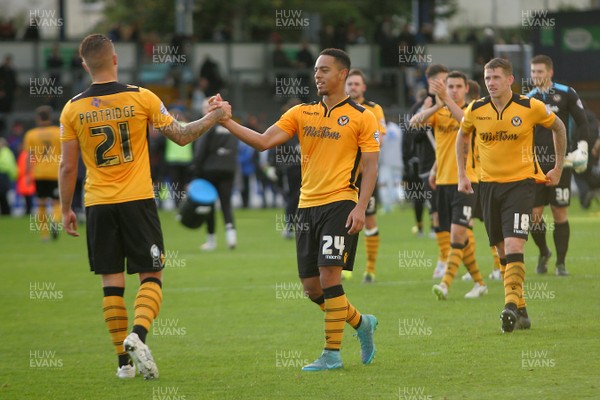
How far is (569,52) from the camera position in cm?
2861

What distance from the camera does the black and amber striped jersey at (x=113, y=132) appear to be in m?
8.13

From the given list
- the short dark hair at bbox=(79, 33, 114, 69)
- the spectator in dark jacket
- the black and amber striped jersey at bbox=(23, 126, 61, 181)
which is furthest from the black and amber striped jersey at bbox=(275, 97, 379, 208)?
the black and amber striped jersey at bbox=(23, 126, 61, 181)

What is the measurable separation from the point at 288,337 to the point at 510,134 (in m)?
2.67

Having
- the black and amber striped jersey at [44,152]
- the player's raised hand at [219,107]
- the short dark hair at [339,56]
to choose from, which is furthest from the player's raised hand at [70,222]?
the black and amber striped jersey at [44,152]

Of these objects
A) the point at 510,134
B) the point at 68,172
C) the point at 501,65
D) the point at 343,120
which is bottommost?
the point at 68,172

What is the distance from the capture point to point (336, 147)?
8383mm

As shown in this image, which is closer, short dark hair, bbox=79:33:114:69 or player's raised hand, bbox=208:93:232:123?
short dark hair, bbox=79:33:114:69

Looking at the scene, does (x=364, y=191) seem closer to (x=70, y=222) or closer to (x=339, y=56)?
(x=339, y=56)

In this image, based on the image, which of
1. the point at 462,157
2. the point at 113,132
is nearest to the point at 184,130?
the point at 113,132

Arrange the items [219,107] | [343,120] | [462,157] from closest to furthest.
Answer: [343,120], [219,107], [462,157]

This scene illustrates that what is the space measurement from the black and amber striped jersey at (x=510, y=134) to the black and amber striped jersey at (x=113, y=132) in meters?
3.18

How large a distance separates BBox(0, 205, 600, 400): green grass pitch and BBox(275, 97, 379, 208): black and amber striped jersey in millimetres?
1328

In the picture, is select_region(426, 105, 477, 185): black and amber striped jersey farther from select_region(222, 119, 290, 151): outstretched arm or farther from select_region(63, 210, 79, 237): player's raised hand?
select_region(63, 210, 79, 237): player's raised hand

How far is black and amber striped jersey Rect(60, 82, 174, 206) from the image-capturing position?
8.13 metres
